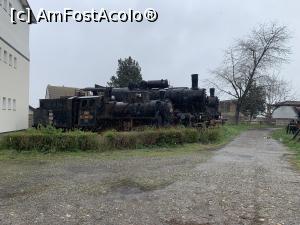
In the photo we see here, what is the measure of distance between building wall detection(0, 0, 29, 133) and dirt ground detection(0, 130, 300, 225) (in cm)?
1646

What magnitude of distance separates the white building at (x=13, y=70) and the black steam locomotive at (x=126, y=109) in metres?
4.13

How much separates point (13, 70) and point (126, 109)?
11.7 m

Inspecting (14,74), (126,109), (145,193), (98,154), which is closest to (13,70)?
(14,74)

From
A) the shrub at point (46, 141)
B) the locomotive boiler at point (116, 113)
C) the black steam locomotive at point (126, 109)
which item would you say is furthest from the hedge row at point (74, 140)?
the black steam locomotive at point (126, 109)

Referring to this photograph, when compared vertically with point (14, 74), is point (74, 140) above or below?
below

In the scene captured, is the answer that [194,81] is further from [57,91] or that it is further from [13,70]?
[57,91]

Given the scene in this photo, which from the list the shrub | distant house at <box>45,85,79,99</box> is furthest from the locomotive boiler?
distant house at <box>45,85,79,99</box>

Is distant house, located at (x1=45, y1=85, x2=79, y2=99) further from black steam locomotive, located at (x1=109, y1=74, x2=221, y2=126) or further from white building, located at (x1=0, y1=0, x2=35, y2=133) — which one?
black steam locomotive, located at (x1=109, y1=74, x2=221, y2=126)

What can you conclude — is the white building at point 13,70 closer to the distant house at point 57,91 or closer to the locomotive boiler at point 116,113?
the locomotive boiler at point 116,113

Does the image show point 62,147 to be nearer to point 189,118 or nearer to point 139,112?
point 139,112

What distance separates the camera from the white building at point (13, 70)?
89.7 ft

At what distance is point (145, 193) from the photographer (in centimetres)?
805

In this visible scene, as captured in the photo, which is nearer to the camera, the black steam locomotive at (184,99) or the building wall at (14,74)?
the black steam locomotive at (184,99)

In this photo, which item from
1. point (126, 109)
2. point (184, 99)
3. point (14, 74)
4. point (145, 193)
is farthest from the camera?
point (14, 74)
